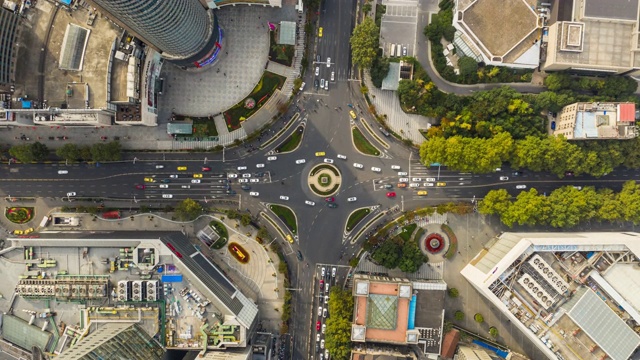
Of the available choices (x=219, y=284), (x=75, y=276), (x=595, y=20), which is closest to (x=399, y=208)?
(x=219, y=284)

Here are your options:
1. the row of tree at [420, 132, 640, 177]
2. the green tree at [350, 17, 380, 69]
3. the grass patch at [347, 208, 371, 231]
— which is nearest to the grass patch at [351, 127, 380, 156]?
the row of tree at [420, 132, 640, 177]

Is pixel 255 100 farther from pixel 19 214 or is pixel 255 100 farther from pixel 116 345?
pixel 19 214

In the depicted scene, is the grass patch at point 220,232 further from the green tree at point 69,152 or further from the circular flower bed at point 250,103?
the green tree at point 69,152

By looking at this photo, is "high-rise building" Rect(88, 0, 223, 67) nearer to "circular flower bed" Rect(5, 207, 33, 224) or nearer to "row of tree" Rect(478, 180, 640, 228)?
"circular flower bed" Rect(5, 207, 33, 224)

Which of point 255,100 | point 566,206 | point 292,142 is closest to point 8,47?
point 255,100

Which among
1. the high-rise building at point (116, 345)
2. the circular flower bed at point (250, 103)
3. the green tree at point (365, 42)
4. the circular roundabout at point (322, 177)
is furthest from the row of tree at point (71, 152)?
the green tree at point (365, 42)

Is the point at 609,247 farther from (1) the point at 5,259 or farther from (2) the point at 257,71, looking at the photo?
(1) the point at 5,259
